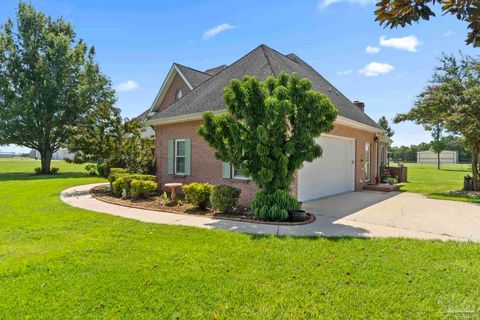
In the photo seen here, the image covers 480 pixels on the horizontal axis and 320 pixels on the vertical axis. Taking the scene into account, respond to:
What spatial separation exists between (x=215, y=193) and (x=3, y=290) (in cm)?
536

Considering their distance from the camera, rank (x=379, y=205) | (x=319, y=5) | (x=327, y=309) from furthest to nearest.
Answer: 1. (x=379, y=205)
2. (x=319, y=5)
3. (x=327, y=309)

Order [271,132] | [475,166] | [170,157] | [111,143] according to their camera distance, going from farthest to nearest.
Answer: [475,166] → [111,143] → [170,157] → [271,132]

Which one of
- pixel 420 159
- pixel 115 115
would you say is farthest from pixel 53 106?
pixel 420 159

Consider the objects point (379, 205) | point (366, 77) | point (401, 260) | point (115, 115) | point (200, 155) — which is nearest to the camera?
point (401, 260)

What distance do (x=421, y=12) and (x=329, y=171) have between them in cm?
969

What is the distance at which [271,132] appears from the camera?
7.15m

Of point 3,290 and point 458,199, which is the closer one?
point 3,290

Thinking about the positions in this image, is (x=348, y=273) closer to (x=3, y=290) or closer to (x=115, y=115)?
(x=3, y=290)

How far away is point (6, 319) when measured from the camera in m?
2.95

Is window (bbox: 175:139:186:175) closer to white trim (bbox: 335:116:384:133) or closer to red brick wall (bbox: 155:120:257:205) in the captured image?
red brick wall (bbox: 155:120:257:205)

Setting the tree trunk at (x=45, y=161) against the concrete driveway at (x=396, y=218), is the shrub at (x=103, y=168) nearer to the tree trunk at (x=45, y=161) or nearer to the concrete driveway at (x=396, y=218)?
the concrete driveway at (x=396, y=218)

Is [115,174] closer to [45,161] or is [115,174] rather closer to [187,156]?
[187,156]

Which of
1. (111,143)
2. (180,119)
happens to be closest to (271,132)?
(180,119)

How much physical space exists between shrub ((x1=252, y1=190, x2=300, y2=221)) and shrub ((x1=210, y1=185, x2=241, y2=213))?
3.21 ft
